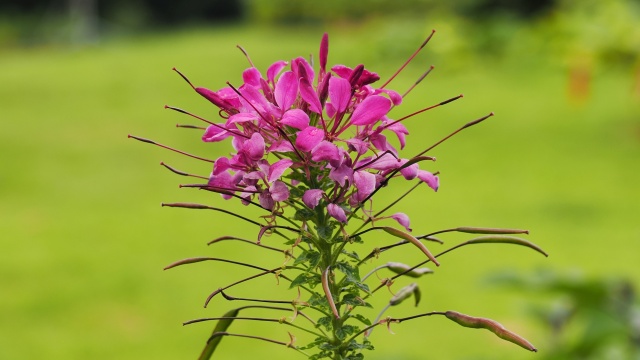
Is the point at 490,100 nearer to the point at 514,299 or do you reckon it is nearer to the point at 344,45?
the point at 344,45

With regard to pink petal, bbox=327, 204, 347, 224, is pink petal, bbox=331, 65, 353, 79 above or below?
above

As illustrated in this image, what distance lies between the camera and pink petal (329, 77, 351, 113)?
0.64 meters

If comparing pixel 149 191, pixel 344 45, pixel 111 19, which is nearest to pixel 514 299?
pixel 149 191

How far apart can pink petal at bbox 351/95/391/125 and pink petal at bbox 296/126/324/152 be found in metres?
0.03

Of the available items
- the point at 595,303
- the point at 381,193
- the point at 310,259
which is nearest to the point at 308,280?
the point at 310,259

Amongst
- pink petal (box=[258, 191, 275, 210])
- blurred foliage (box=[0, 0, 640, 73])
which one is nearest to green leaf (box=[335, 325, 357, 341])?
pink petal (box=[258, 191, 275, 210])

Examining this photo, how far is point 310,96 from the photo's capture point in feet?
2.10

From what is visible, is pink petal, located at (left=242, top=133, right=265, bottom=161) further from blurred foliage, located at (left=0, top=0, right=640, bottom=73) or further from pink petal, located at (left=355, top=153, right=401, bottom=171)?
blurred foliage, located at (left=0, top=0, right=640, bottom=73)

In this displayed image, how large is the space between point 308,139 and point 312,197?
1.6 inches

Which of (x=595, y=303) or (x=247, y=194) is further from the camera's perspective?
Result: (x=595, y=303)

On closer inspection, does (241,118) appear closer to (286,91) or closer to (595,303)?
(286,91)

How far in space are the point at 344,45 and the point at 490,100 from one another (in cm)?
345

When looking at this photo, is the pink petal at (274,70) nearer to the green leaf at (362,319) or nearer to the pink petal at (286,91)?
the pink petal at (286,91)

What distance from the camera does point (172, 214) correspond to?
244 inches
